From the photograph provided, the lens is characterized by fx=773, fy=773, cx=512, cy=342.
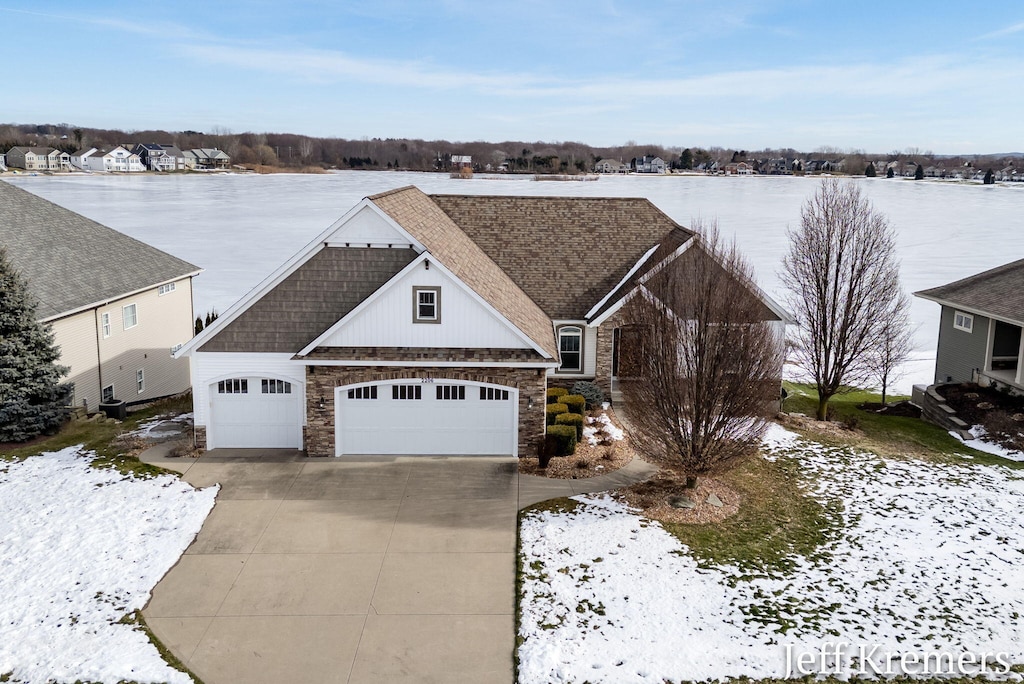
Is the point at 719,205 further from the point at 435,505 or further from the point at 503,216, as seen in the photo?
the point at 435,505

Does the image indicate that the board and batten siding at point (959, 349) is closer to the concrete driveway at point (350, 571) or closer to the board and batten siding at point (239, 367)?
the concrete driveway at point (350, 571)

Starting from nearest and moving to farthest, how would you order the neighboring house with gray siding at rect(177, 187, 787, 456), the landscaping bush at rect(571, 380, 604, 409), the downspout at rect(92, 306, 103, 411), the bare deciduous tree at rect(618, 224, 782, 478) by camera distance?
1. the bare deciduous tree at rect(618, 224, 782, 478)
2. the neighboring house with gray siding at rect(177, 187, 787, 456)
3. the landscaping bush at rect(571, 380, 604, 409)
4. the downspout at rect(92, 306, 103, 411)

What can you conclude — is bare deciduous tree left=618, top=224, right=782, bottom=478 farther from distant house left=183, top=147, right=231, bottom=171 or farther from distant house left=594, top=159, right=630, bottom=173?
distant house left=183, top=147, right=231, bottom=171

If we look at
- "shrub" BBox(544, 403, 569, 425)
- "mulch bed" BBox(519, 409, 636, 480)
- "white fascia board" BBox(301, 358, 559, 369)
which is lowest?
"mulch bed" BBox(519, 409, 636, 480)

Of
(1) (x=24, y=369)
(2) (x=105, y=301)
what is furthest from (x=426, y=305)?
(2) (x=105, y=301)

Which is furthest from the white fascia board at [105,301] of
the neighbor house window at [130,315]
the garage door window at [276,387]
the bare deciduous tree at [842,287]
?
the bare deciduous tree at [842,287]

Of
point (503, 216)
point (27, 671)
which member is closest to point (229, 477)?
point (27, 671)

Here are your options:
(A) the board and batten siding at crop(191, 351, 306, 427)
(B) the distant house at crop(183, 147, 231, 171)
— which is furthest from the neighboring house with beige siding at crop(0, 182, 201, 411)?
(B) the distant house at crop(183, 147, 231, 171)
